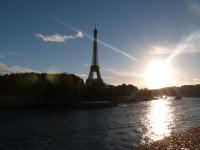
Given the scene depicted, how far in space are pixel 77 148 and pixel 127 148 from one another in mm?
5963

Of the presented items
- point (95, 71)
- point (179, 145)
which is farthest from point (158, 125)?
point (95, 71)

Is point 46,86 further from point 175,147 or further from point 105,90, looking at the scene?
point 175,147

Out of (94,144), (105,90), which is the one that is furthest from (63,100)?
(94,144)

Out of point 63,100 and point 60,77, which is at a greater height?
point 60,77

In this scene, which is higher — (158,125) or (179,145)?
(158,125)

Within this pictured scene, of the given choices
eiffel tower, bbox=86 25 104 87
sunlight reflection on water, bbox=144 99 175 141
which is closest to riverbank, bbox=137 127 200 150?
sunlight reflection on water, bbox=144 99 175 141

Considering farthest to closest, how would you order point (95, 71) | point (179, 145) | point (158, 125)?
point (95, 71) → point (158, 125) → point (179, 145)

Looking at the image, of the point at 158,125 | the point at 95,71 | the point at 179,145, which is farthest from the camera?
the point at 95,71

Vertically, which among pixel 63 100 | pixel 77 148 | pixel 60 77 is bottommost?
pixel 77 148

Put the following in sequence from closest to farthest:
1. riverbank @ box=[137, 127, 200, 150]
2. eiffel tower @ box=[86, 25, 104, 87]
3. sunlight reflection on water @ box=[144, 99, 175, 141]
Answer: riverbank @ box=[137, 127, 200, 150]
sunlight reflection on water @ box=[144, 99, 175, 141]
eiffel tower @ box=[86, 25, 104, 87]

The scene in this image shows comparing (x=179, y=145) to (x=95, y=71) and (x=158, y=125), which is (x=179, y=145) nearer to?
(x=158, y=125)

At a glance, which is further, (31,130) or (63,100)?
(63,100)

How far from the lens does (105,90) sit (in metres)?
184

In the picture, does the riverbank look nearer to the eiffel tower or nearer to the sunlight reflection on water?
the sunlight reflection on water
